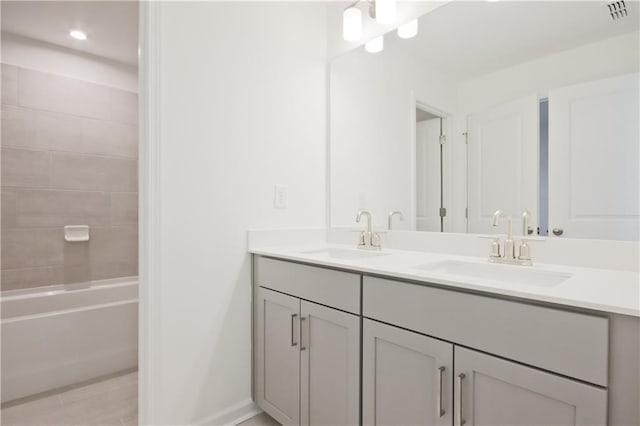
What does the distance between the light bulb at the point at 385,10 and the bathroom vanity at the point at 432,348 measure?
3.83 ft

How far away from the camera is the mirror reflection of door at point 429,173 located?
1.61m

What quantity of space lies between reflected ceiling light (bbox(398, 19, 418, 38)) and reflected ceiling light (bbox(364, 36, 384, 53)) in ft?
0.37

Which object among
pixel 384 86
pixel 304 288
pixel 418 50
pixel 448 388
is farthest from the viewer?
pixel 384 86

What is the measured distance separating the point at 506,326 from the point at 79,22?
2828 millimetres

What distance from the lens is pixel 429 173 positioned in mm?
1644

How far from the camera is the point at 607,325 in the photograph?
2.33 feet

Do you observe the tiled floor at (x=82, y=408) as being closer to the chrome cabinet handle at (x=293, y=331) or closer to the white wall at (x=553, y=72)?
the chrome cabinet handle at (x=293, y=331)

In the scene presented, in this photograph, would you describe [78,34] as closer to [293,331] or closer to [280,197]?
[280,197]

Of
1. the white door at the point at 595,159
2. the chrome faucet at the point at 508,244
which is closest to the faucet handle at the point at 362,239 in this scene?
the chrome faucet at the point at 508,244

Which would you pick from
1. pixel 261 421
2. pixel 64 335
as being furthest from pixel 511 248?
pixel 64 335

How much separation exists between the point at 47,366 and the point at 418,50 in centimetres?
270

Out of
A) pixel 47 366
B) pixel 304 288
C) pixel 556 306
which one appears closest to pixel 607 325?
pixel 556 306

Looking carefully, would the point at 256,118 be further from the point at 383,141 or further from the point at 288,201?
the point at 383,141

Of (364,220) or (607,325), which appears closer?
(607,325)
